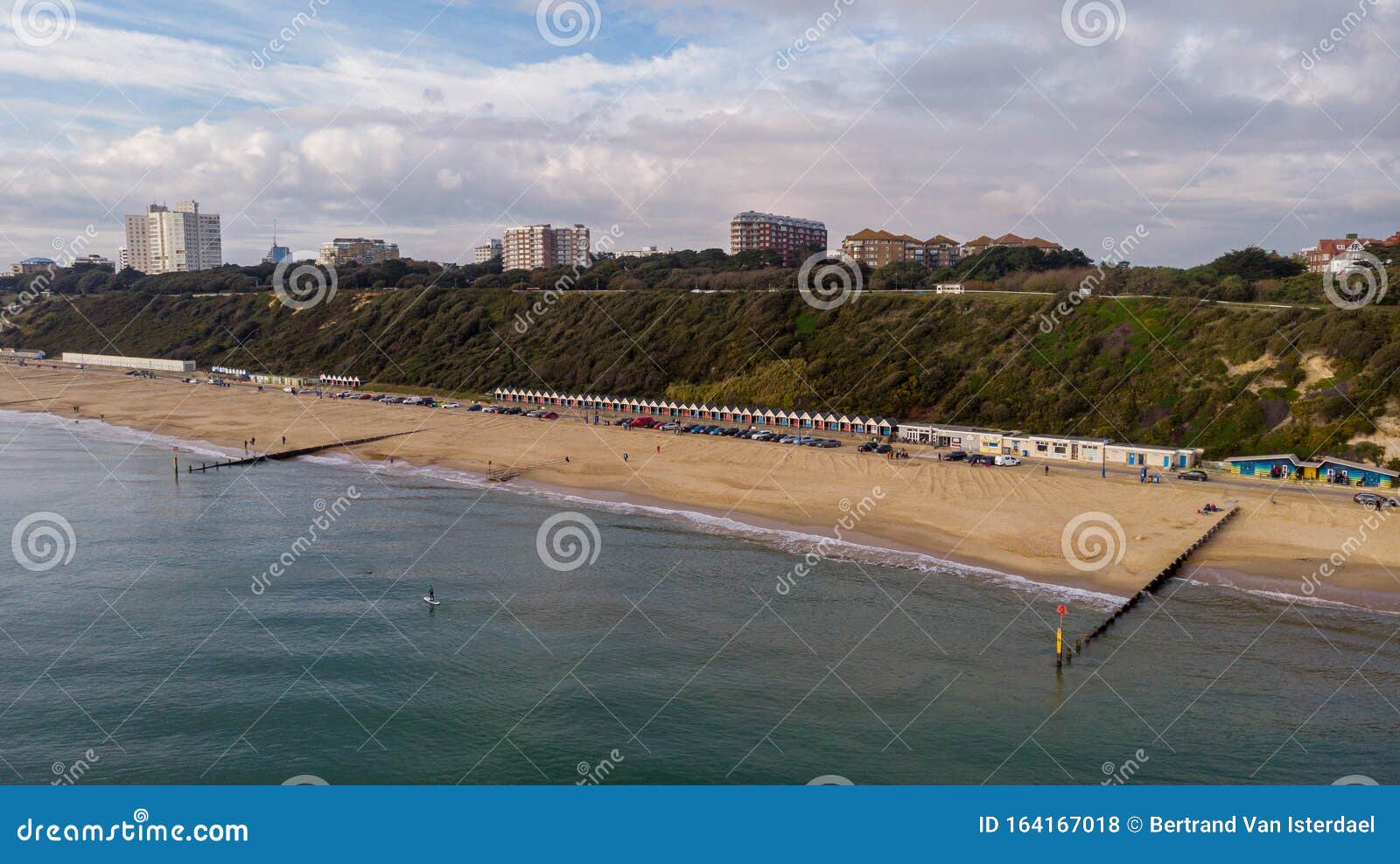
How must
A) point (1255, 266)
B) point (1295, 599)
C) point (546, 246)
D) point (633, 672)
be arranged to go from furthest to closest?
point (546, 246) → point (1255, 266) → point (1295, 599) → point (633, 672)

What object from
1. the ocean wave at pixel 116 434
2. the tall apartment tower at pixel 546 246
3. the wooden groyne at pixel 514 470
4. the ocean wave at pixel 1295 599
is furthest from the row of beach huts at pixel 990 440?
the tall apartment tower at pixel 546 246

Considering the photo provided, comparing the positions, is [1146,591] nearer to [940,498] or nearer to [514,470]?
[940,498]

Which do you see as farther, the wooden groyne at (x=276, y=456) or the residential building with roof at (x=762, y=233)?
the residential building with roof at (x=762, y=233)

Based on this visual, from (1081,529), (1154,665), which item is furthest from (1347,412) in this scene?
(1154,665)

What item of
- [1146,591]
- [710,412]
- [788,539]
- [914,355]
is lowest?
[1146,591]

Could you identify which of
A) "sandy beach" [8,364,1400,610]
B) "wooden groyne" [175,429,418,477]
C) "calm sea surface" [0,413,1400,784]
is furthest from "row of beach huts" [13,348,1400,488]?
"calm sea surface" [0,413,1400,784]

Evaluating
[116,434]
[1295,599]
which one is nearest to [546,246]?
[116,434]

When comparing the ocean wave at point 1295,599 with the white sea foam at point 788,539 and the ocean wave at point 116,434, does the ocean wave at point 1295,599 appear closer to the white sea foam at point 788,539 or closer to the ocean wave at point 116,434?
the white sea foam at point 788,539
